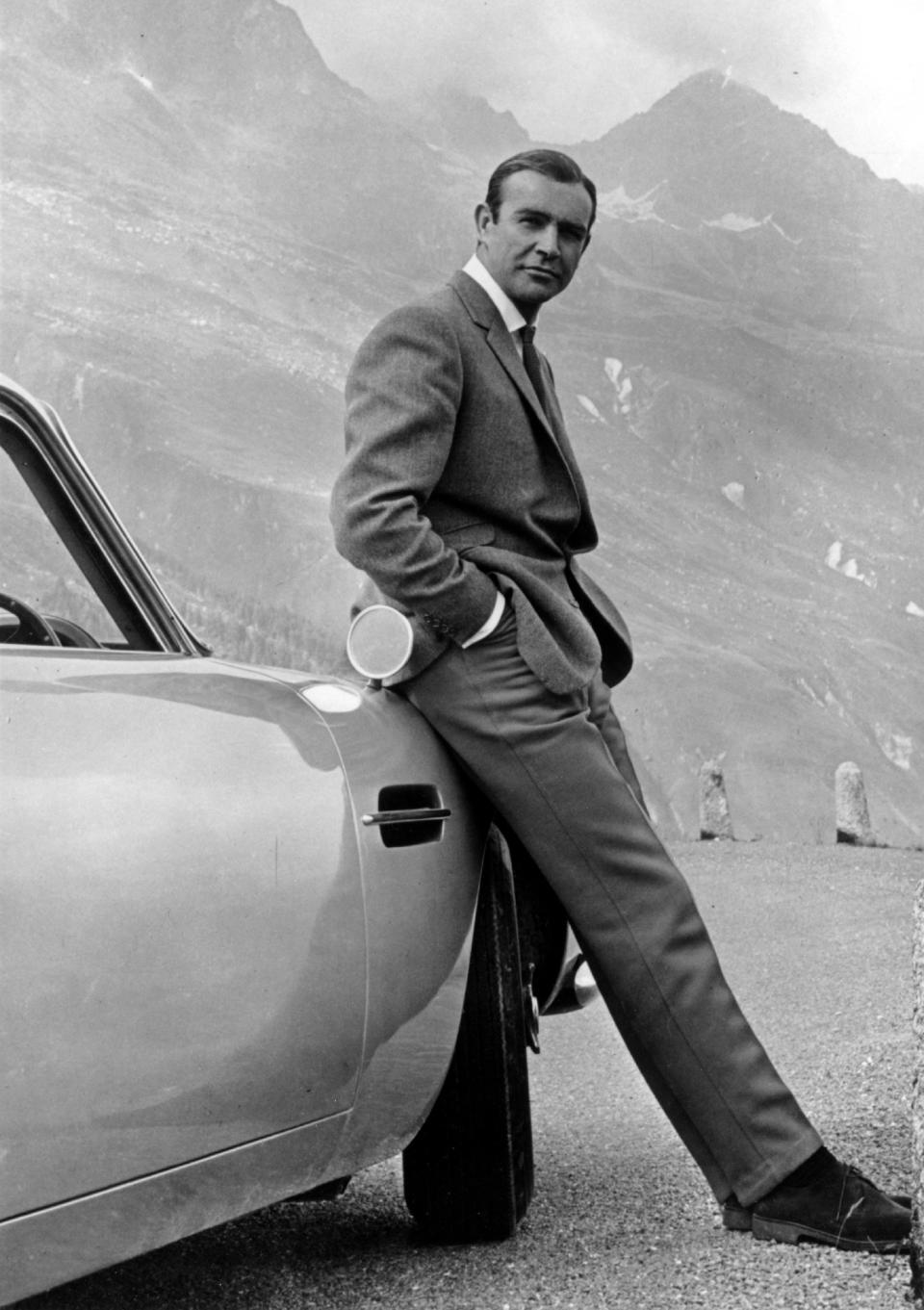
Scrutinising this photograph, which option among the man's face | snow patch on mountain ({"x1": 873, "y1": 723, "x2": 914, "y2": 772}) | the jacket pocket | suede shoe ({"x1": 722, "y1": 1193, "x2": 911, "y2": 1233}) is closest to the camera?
suede shoe ({"x1": 722, "y1": 1193, "x2": 911, "y2": 1233})

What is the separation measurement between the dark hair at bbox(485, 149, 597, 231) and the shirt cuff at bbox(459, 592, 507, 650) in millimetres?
731

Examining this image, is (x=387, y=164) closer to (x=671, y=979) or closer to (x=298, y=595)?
(x=298, y=595)

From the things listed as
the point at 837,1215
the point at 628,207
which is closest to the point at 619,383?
the point at 628,207

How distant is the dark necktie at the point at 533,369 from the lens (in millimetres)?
3094

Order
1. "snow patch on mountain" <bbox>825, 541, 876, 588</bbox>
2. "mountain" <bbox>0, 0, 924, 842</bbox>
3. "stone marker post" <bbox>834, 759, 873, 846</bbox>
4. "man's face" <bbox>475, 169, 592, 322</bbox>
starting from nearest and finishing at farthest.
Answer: "man's face" <bbox>475, 169, 592, 322</bbox> < "stone marker post" <bbox>834, 759, 873, 846</bbox> < "mountain" <bbox>0, 0, 924, 842</bbox> < "snow patch on mountain" <bbox>825, 541, 876, 588</bbox>

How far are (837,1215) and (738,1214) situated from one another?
185 mm

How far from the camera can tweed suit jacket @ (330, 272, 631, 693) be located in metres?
2.71

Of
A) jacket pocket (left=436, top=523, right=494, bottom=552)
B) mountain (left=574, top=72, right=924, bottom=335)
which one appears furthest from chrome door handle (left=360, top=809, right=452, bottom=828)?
mountain (left=574, top=72, right=924, bottom=335)

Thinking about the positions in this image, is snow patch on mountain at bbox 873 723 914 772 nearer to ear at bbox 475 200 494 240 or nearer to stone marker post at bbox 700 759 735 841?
stone marker post at bbox 700 759 735 841

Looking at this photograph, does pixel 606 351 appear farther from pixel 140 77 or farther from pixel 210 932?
pixel 210 932

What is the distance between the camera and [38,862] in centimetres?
189

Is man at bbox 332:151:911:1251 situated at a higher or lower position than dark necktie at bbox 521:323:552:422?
lower

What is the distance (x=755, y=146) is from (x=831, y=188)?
766 inches

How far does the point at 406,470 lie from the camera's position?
2.74 m
